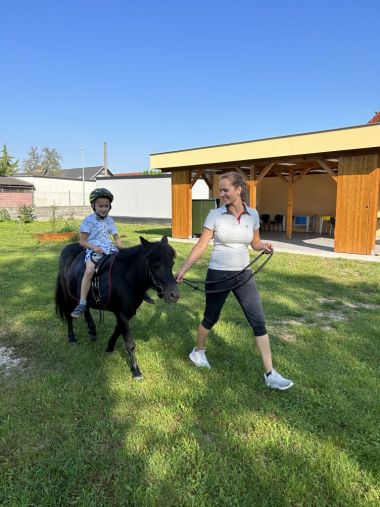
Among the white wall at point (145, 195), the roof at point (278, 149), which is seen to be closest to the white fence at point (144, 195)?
the white wall at point (145, 195)

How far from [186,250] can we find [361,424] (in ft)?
31.0

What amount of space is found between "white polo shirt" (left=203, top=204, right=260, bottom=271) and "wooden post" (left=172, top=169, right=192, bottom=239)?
A: 39.8ft

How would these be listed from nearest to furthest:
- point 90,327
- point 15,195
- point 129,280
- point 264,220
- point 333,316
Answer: point 129,280, point 90,327, point 333,316, point 264,220, point 15,195

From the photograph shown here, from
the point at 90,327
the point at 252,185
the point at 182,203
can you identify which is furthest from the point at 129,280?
the point at 182,203

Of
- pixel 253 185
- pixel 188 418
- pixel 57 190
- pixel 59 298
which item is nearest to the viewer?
pixel 188 418

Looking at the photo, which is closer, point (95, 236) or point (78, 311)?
point (78, 311)

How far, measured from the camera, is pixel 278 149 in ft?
40.0

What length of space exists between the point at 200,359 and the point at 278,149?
9.98 meters

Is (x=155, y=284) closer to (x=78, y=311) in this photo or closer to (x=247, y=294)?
(x=247, y=294)

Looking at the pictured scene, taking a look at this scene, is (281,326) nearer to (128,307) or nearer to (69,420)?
(128,307)

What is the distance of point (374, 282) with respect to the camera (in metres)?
7.62

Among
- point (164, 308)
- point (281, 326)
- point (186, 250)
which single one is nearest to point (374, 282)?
point (281, 326)

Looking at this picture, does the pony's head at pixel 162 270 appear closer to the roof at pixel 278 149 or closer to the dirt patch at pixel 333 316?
the dirt patch at pixel 333 316

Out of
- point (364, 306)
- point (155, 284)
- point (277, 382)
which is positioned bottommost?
point (364, 306)
